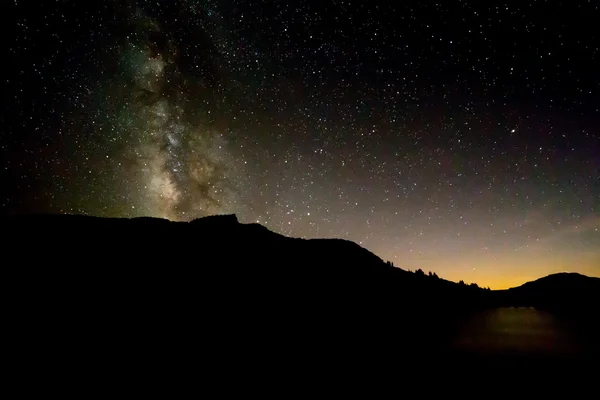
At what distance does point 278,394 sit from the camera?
922 centimetres

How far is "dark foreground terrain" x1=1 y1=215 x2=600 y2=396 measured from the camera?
37.1 ft

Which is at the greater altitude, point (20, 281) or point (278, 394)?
point (20, 281)

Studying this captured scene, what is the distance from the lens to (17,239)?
2562 centimetres

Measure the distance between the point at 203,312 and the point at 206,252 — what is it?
1317cm

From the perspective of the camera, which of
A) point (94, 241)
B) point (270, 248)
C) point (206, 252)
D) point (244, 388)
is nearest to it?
point (244, 388)

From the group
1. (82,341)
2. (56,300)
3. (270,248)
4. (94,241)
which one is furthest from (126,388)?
(270,248)

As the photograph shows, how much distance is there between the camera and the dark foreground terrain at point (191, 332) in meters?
11.3

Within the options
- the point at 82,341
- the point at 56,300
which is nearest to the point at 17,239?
the point at 56,300

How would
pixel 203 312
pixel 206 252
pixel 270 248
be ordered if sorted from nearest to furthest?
pixel 203 312, pixel 206 252, pixel 270 248

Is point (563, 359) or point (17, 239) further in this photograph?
point (17, 239)

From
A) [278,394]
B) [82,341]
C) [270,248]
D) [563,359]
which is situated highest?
[270,248]

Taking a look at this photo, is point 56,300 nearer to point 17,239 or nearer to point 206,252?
point 17,239

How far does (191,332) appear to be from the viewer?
19.6 metres

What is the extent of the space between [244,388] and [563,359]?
17294mm
